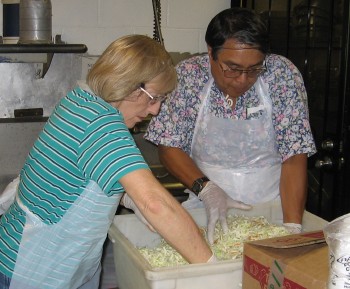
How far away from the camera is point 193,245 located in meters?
1.42

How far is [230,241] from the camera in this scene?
1.75 meters

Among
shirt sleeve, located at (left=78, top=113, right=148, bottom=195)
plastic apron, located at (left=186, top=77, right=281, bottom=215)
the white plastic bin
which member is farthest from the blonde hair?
plastic apron, located at (left=186, top=77, right=281, bottom=215)

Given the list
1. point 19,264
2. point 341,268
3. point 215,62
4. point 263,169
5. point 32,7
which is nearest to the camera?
point 341,268

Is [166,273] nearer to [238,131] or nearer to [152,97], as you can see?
[152,97]

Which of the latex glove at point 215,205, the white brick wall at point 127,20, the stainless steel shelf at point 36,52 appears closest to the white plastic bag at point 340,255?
the latex glove at point 215,205

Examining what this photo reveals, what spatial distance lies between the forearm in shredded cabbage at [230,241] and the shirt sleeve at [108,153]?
0.35 metres

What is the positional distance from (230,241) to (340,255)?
2.62ft

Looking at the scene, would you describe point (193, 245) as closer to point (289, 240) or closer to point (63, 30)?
point (289, 240)

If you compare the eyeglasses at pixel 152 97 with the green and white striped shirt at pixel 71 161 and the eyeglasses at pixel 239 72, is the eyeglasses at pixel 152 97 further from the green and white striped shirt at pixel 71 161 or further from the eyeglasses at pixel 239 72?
the eyeglasses at pixel 239 72

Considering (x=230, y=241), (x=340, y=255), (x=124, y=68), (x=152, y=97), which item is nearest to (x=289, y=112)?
(x=230, y=241)

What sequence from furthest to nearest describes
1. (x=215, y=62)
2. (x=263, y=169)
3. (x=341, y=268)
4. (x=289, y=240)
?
1. (x=263, y=169)
2. (x=215, y=62)
3. (x=289, y=240)
4. (x=341, y=268)

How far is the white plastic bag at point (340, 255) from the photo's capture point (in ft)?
3.17

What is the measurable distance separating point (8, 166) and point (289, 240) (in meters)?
1.88

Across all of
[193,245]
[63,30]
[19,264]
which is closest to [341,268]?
[193,245]
